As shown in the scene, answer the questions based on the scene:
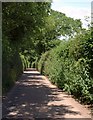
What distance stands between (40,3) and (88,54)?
566cm

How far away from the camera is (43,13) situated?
18.6 meters

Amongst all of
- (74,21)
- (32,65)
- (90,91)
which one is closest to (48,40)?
(74,21)

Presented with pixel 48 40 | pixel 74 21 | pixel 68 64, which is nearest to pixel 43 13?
pixel 68 64

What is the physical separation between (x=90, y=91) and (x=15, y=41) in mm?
8814

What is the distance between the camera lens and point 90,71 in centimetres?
1214

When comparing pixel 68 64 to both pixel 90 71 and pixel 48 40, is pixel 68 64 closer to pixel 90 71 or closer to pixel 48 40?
pixel 90 71

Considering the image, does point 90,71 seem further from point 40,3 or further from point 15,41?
point 15,41

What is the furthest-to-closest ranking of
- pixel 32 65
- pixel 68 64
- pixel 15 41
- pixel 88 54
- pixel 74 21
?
1. pixel 32 65
2. pixel 74 21
3. pixel 15 41
4. pixel 68 64
5. pixel 88 54

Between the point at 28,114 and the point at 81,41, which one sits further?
the point at 81,41

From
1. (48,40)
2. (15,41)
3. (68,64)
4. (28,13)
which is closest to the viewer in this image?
(28,13)

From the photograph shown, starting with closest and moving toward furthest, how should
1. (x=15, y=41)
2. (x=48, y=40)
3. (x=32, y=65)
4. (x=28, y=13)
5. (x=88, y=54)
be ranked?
(x=88, y=54)
(x=28, y=13)
(x=15, y=41)
(x=48, y=40)
(x=32, y=65)

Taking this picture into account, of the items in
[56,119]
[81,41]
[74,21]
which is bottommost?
[56,119]

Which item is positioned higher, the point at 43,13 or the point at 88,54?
the point at 43,13

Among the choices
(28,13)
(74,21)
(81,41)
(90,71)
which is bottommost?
(90,71)
